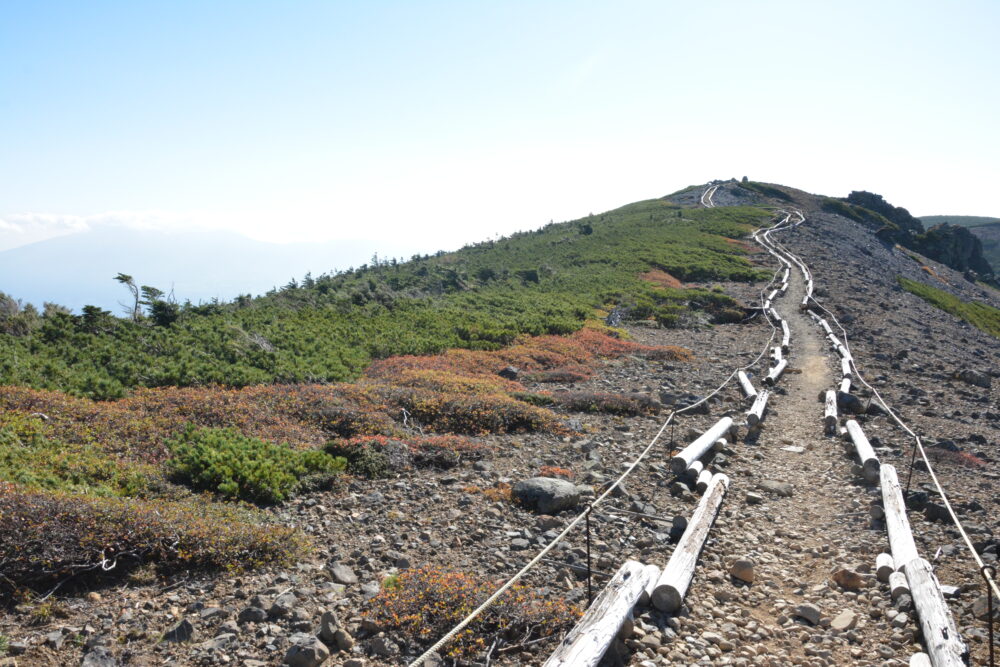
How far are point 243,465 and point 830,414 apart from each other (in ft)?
46.2

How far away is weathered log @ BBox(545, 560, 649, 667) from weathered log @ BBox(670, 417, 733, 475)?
4527 mm

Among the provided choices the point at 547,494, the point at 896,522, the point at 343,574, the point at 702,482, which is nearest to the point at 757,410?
the point at 702,482

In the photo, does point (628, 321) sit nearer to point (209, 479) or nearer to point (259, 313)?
point (259, 313)

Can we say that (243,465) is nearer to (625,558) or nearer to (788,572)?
(625,558)

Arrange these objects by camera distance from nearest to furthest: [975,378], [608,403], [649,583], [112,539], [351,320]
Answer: [649,583] → [112,539] → [608,403] → [975,378] → [351,320]

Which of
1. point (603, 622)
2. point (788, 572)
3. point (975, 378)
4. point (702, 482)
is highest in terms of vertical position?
point (603, 622)

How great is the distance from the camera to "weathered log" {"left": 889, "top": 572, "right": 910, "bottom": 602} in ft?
21.3

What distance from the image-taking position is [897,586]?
6.56 meters

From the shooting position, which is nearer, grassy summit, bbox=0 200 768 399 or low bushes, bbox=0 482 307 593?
low bushes, bbox=0 482 307 593

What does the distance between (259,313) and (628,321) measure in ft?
62.7

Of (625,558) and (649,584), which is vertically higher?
(649,584)

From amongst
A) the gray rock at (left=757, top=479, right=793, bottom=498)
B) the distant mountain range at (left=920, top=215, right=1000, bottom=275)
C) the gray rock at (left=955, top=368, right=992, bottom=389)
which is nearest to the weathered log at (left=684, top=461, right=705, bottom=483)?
the gray rock at (left=757, top=479, right=793, bottom=498)

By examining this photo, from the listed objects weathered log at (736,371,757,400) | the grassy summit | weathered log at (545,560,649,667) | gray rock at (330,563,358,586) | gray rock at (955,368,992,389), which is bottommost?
gray rock at (955,368,992,389)

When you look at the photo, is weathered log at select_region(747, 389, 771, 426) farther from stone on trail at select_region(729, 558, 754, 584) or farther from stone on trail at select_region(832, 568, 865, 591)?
stone on trail at select_region(729, 558, 754, 584)
